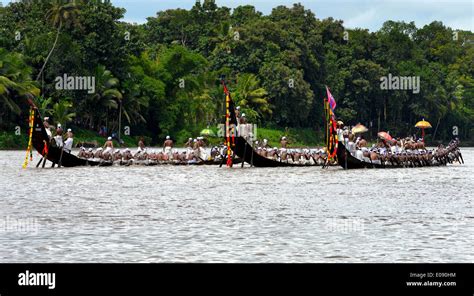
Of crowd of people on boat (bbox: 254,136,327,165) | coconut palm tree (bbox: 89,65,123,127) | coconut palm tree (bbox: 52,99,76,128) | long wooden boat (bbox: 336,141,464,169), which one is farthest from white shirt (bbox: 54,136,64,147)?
coconut palm tree (bbox: 89,65,123,127)

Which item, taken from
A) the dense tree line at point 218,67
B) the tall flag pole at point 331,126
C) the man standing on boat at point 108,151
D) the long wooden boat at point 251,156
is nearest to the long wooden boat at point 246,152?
Answer: the long wooden boat at point 251,156

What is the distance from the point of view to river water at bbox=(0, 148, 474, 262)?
591 inches

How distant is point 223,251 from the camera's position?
15.2 meters

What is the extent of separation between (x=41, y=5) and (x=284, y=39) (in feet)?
84.6

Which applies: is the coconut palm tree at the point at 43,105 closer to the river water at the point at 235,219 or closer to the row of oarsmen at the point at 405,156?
the row of oarsmen at the point at 405,156

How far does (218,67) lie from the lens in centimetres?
9281

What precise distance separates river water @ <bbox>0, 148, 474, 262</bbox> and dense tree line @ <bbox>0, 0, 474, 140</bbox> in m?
38.6

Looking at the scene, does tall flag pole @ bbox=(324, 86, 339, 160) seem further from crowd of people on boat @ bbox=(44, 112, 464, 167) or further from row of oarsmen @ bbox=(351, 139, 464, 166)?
row of oarsmen @ bbox=(351, 139, 464, 166)

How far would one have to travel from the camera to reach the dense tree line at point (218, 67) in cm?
7381

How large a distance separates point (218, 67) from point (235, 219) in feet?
241

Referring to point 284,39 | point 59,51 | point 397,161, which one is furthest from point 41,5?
point 397,161

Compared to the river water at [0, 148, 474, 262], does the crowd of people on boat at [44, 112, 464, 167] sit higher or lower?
higher

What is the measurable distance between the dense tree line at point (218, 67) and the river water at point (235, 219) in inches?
1520
